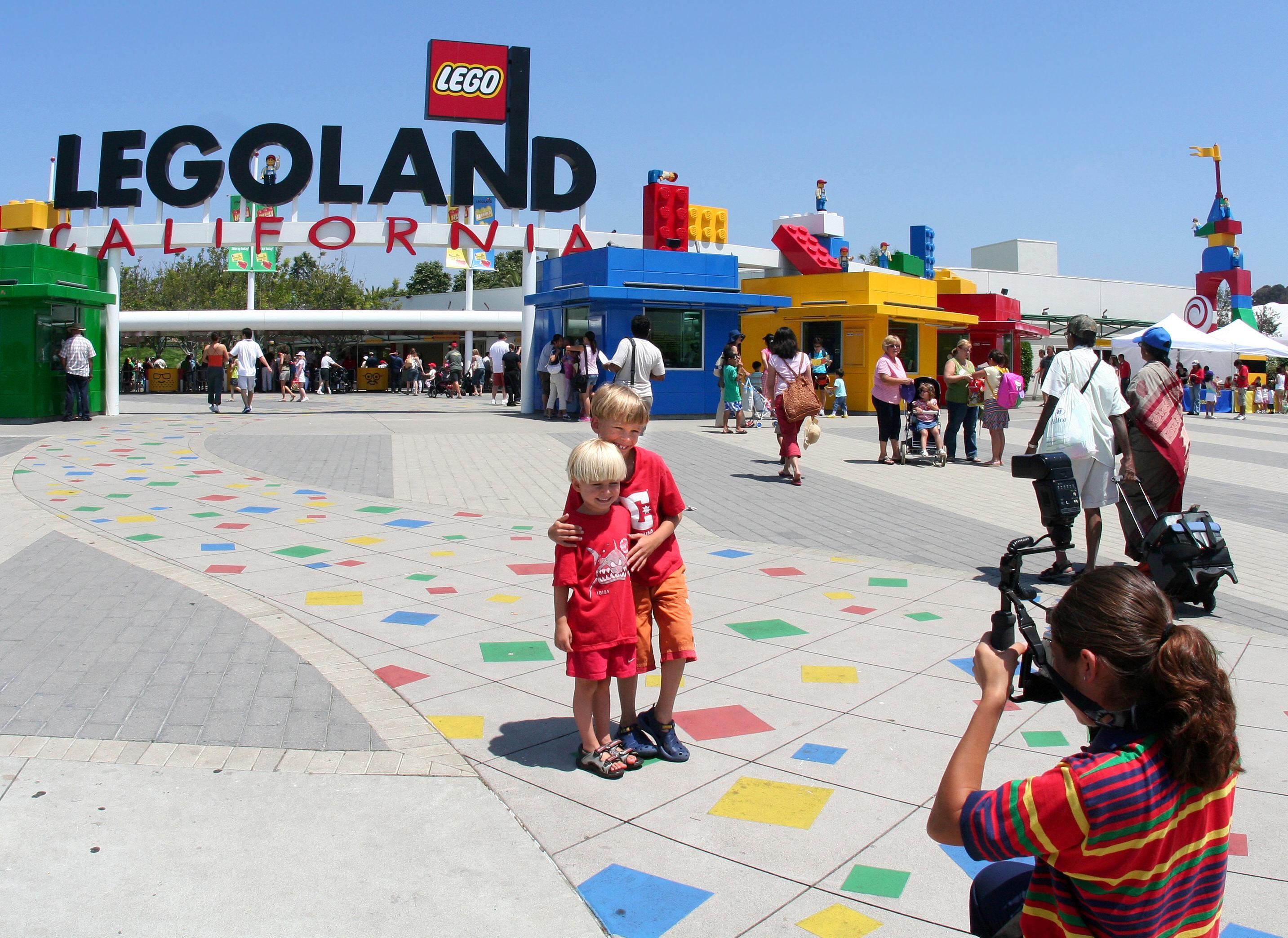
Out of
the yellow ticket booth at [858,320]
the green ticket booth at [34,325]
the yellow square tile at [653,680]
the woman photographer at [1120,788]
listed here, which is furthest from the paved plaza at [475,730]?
the yellow ticket booth at [858,320]

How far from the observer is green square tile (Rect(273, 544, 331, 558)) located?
7.20 m

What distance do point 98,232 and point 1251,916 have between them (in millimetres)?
26558

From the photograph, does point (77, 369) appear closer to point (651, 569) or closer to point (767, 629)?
point (767, 629)

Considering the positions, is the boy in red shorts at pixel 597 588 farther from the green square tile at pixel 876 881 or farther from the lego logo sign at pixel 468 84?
the lego logo sign at pixel 468 84

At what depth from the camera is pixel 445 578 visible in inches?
259

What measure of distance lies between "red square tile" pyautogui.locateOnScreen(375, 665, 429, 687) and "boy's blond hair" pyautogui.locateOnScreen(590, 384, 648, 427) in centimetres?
164

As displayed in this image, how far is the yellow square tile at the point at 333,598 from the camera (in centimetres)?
591


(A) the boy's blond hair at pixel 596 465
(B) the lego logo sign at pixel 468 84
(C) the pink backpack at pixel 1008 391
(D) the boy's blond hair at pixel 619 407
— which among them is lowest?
(A) the boy's blond hair at pixel 596 465

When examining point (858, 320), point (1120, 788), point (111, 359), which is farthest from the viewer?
point (858, 320)

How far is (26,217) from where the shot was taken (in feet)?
80.5

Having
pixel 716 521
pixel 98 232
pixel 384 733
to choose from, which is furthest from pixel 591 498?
pixel 98 232

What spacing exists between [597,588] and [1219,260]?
123 ft

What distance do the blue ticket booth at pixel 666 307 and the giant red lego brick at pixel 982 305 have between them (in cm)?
1000

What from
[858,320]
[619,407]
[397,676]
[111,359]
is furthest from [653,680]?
[858,320]
